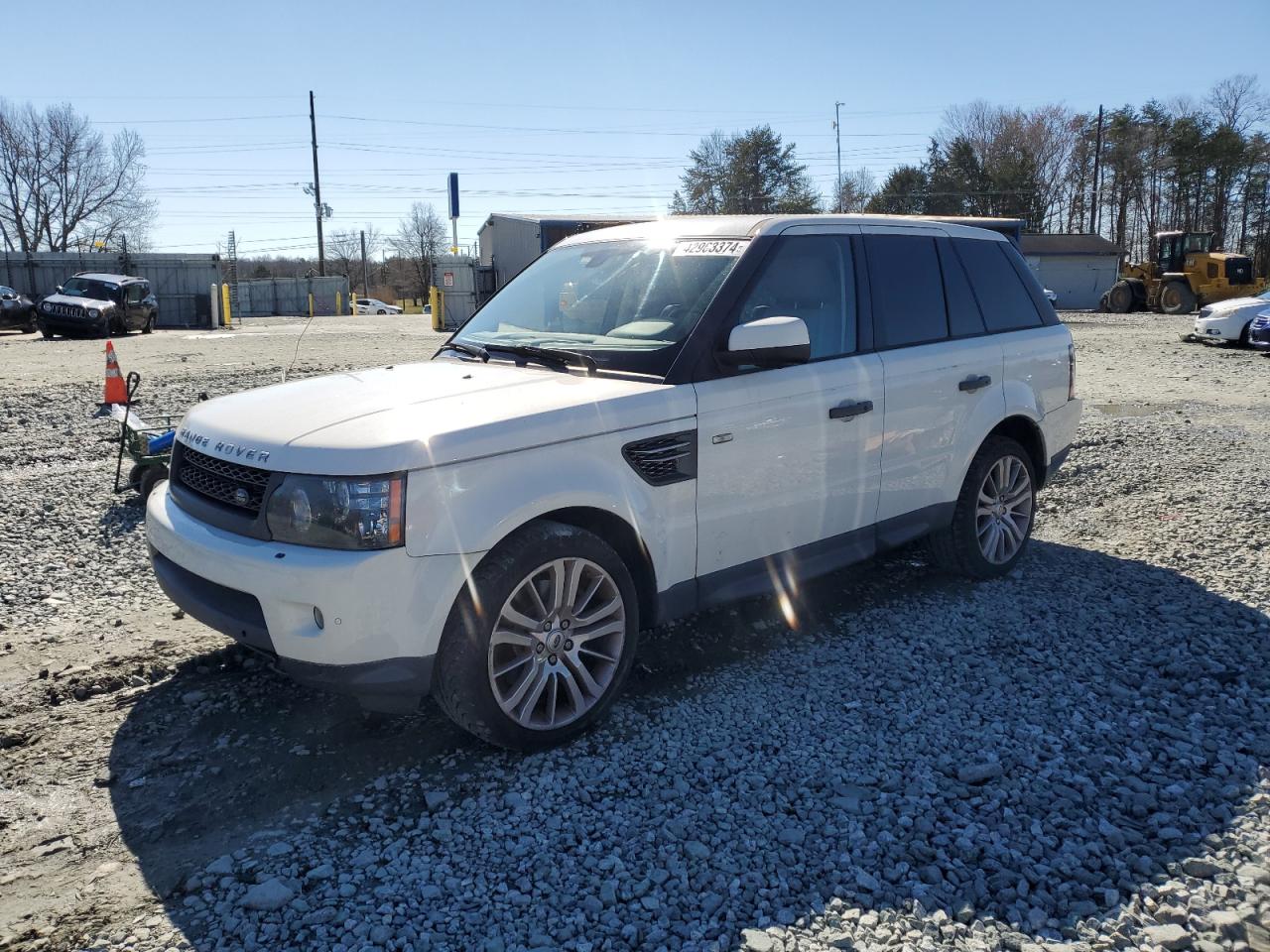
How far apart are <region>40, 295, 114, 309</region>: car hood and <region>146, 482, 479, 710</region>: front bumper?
25.0 metres

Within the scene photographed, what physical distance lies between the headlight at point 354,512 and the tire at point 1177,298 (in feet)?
132

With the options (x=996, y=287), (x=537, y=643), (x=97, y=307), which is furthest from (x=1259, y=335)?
(x=97, y=307)

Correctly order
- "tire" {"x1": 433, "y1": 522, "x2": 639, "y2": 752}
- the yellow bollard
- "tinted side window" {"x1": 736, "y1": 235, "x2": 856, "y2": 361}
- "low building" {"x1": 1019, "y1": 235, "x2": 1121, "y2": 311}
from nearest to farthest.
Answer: "tire" {"x1": 433, "y1": 522, "x2": 639, "y2": 752} < "tinted side window" {"x1": 736, "y1": 235, "x2": 856, "y2": 361} < the yellow bollard < "low building" {"x1": 1019, "y1": 235, "x2": 1121, "y2": 311}

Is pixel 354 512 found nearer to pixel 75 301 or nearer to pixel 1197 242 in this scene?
pixel 75 301

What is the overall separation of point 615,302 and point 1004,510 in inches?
105

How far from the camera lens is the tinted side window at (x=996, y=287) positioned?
5.57 m

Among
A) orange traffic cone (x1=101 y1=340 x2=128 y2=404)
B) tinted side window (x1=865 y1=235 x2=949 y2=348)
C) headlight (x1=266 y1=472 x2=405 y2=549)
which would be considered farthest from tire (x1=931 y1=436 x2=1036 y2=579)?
orange traffic cone (x1=101 y1=340 x2=128 y2=404)

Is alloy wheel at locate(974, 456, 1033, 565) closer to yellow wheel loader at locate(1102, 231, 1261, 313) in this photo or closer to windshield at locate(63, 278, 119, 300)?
windshield at locate(63, 278, 119, 300)

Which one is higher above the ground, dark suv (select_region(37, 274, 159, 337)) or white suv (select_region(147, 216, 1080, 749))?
dark suv (select_region(37, 274, 159, 337))

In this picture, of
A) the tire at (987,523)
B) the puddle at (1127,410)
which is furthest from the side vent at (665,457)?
the puddle at (1127,410)

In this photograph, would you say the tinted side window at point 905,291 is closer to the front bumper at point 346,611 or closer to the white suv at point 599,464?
the white suv at point 599,464

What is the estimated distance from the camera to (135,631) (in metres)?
4.96

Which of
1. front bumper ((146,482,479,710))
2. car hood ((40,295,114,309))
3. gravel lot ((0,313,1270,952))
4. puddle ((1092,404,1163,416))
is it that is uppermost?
car hood ((40,295,114,309))

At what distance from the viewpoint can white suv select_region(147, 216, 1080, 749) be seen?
3254mm
